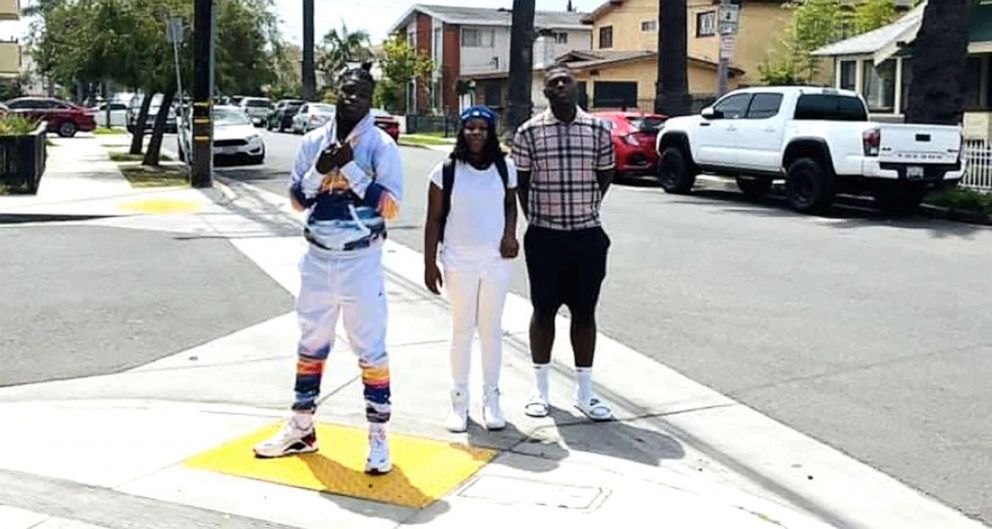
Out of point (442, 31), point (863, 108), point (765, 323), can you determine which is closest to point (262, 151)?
point (863, 108)

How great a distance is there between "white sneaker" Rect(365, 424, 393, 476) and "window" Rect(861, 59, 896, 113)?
105 ft

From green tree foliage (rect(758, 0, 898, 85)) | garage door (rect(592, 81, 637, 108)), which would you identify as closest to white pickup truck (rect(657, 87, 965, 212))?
green tree foliage (rect(758, 0, 898, 85))

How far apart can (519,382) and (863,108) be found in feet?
42.5

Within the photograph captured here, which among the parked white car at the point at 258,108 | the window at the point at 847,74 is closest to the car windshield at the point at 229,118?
the window at the point at 847,74

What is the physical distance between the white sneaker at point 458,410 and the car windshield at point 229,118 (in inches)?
932

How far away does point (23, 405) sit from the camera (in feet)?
23.1

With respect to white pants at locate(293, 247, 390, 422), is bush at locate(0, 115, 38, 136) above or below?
above

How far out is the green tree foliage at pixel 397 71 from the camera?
Answer: 5984 cm

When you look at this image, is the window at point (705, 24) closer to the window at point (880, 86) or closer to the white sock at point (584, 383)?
the window at point (880, 86)

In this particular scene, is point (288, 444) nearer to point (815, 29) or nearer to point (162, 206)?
point (162, 206)

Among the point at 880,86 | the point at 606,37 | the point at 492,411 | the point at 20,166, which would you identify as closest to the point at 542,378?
the point at 492,411

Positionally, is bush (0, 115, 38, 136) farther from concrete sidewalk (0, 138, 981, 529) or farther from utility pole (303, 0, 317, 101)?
utility pole (303, 0, 317, 101)

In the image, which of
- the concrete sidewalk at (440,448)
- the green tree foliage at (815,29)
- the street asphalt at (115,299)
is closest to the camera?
the concrete sidewalk at (440,448)

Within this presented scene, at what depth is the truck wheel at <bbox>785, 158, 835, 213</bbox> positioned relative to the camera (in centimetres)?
1759
